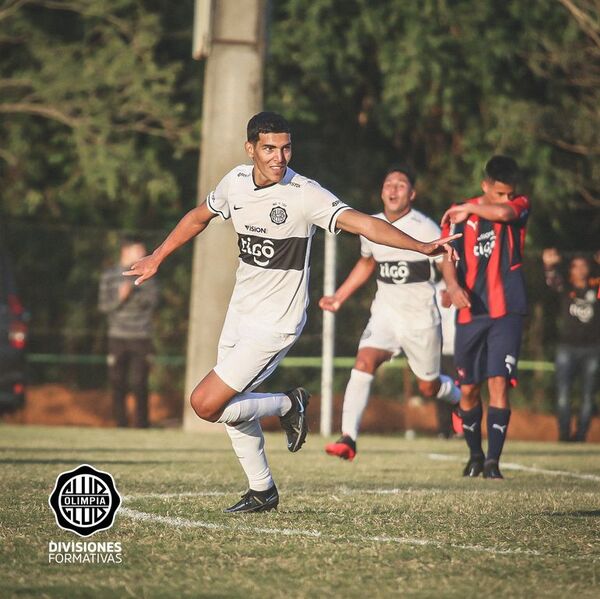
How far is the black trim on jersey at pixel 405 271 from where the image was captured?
435 inches

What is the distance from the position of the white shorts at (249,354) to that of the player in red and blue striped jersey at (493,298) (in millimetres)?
2736

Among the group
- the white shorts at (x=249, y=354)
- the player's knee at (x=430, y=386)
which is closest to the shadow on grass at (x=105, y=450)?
the player's knee at (x=430, y=386)

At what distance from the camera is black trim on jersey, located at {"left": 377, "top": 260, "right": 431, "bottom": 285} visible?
11047mm

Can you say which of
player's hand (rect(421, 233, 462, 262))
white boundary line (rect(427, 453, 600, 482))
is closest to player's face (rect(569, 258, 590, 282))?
white boundary line (rect(427, 453, 600, 482))

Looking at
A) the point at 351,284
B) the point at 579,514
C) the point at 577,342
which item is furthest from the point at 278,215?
the point at 577,342

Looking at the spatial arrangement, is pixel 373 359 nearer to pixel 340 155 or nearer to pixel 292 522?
pixel 292 522

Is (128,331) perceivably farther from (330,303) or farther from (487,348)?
(487,348)

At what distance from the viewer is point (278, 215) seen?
7121mm

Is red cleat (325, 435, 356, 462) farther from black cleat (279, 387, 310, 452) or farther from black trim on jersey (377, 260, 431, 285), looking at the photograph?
black cleat (279, 387, 310, 452)

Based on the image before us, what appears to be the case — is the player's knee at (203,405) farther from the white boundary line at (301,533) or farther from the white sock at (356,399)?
the white sock at (356,399)

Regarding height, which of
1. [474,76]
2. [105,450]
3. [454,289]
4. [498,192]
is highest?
[474,76]

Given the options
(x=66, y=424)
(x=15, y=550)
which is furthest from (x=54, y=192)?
(x=15, y=550)

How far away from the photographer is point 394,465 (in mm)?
10859

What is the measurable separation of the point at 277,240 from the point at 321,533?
1764 mm
